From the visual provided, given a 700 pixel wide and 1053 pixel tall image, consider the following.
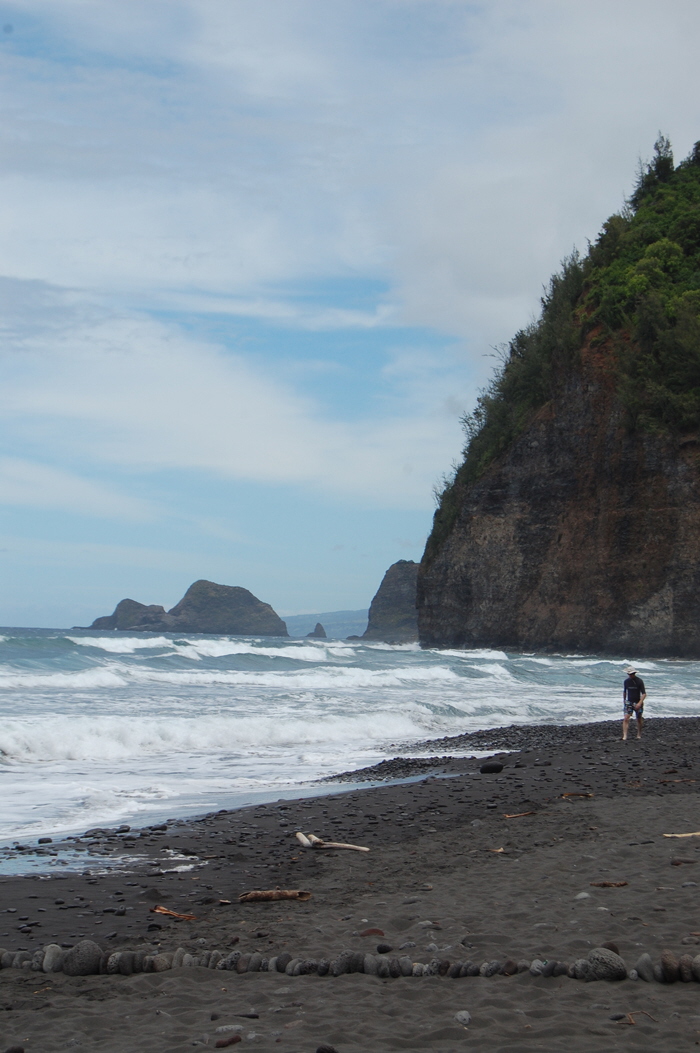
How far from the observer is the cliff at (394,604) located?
107m

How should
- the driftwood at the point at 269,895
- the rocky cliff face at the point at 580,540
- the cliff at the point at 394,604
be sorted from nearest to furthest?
the driftwood at the point at 269,895 < the rocky cliff face at the point at 580,540 < the cliff at the point at 394,604

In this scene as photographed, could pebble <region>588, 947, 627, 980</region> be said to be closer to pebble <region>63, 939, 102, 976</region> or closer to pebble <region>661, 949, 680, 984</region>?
pebble <region>661, 949, 680, 984</region>

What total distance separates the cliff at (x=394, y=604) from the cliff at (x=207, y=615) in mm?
28448

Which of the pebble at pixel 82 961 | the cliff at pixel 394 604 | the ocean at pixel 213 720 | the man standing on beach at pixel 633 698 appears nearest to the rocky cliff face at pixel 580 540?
the ocean at pixel 213 720

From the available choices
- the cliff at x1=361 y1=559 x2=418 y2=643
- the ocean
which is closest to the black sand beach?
the ocean

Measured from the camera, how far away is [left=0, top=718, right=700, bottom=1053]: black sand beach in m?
3.26

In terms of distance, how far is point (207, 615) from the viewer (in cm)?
13175

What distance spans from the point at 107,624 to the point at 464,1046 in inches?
5715

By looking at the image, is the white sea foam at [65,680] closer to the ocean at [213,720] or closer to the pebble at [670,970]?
the ocean at [213,720]

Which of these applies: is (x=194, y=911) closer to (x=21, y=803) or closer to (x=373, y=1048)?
(x=373, y=1048)

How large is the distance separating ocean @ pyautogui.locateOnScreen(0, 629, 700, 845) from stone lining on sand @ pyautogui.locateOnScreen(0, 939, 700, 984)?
3.24 m

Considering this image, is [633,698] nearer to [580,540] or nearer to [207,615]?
[580,540]

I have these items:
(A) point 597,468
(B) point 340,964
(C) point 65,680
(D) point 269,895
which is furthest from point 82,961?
(A) point 597,468

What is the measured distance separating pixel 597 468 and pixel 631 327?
8073 millimetres
